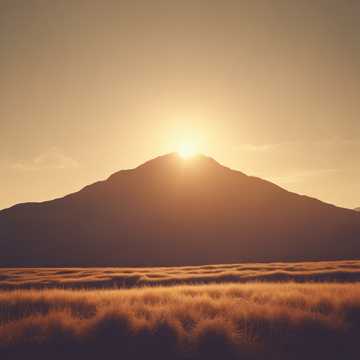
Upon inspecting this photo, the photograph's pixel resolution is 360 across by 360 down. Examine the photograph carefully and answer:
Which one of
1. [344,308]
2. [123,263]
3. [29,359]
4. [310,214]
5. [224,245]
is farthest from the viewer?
[310,214]

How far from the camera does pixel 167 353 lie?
25.1 feet

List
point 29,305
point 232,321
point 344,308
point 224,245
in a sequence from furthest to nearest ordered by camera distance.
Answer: point 224,245, point 29,305, point 344,308, point 232,321

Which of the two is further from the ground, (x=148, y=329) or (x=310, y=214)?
(x=310, y=214)

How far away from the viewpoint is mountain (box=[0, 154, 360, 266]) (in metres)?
152

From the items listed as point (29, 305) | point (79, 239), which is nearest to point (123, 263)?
point (79, 239)

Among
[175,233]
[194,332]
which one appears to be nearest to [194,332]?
[194,332]

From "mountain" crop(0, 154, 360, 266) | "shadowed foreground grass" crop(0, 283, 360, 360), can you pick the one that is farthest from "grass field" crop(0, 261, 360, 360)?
"mountain" crop(0, 154, 360, 266)

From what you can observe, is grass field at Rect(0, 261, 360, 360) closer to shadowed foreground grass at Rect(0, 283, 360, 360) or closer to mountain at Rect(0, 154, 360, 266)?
shadowed foreground grass at Rect(0, 283, 360, 360)

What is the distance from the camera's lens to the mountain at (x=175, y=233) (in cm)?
15162

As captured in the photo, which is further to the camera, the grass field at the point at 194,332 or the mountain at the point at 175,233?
the mountain at the point at 175,233

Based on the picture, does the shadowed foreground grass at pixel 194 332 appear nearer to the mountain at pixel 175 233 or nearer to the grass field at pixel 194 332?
the grass field at pixel 194 332

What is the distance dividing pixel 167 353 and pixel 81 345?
6.88 ft

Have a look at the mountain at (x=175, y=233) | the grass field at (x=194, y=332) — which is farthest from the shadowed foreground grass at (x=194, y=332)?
the mountain at (x=175, y=233)

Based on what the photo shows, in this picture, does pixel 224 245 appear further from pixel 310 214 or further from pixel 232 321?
pixel 232 321
